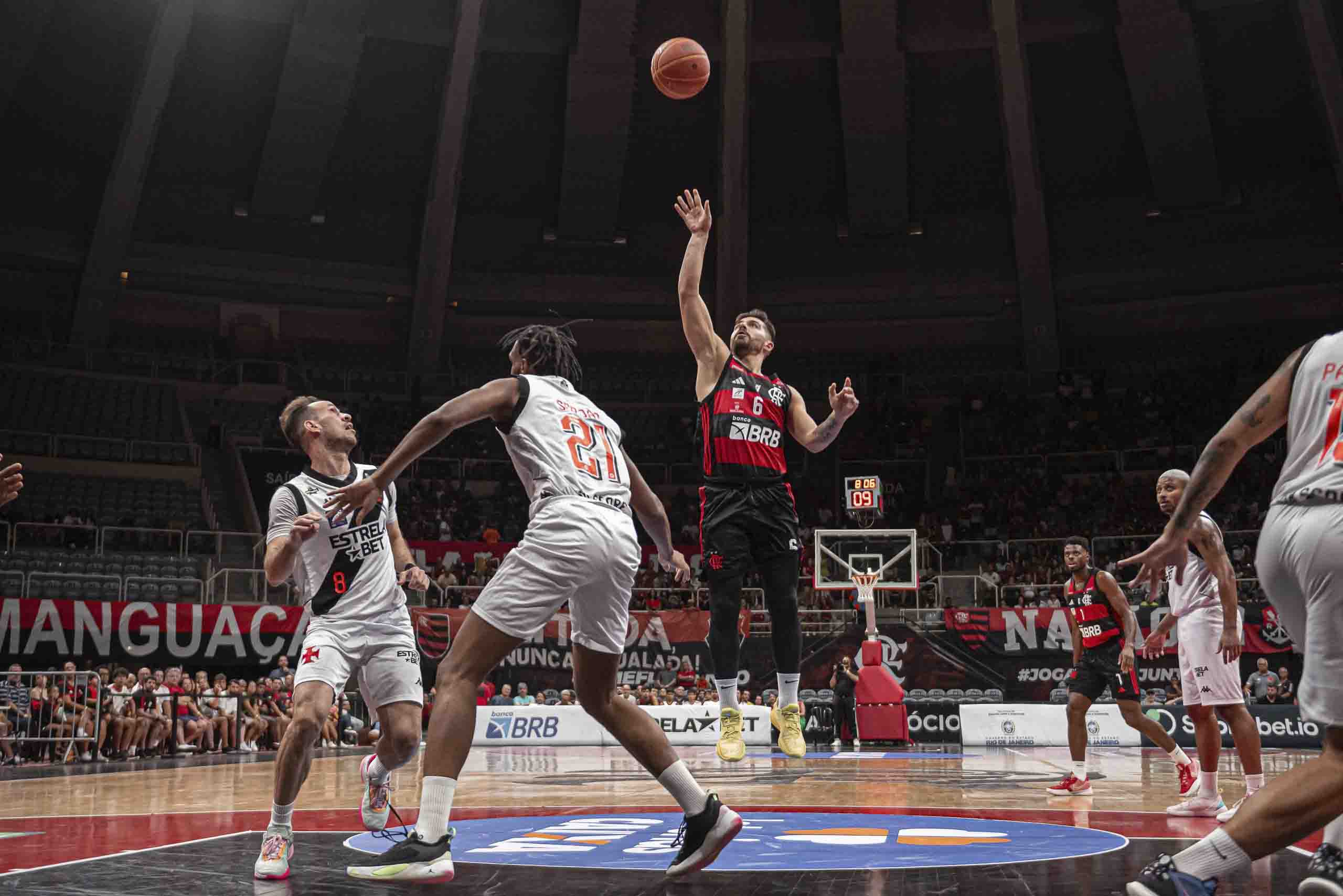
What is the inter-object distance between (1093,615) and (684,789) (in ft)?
22.2

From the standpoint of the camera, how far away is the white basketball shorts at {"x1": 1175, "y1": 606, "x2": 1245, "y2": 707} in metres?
8.75

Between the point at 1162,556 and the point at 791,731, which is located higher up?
the point at 1162,556

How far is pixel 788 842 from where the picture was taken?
6633 mm

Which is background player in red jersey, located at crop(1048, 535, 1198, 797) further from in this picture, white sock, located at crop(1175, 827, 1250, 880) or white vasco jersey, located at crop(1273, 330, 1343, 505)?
white sock, located at crop(1175, 827, 1250, 880)

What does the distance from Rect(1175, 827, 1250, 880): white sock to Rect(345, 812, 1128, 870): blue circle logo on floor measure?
1935 millimetres

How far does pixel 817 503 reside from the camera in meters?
35.5

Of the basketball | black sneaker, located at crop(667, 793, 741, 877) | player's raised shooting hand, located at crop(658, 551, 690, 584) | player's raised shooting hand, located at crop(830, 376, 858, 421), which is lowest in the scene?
black sneaker, located at crop(667, 793, 741, 877)

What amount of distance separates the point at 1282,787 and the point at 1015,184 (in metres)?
31.2

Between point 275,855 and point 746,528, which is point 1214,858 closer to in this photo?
point 746,528

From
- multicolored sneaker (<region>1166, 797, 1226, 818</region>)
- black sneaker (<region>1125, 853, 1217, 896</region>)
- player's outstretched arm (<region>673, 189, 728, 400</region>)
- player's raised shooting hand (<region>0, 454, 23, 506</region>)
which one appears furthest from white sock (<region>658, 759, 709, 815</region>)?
multicolored sneaker (<region>1166, 797, 1226, 818</region>)

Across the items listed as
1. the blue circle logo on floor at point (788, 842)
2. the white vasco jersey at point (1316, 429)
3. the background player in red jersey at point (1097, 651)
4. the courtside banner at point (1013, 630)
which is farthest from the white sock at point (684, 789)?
the courtside banner at point (1013, 630)

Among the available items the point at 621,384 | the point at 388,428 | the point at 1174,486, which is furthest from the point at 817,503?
the point at 1174,486

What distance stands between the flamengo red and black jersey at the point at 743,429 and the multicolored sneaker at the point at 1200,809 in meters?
3.88

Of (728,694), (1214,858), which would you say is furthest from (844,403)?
(1214,858)
